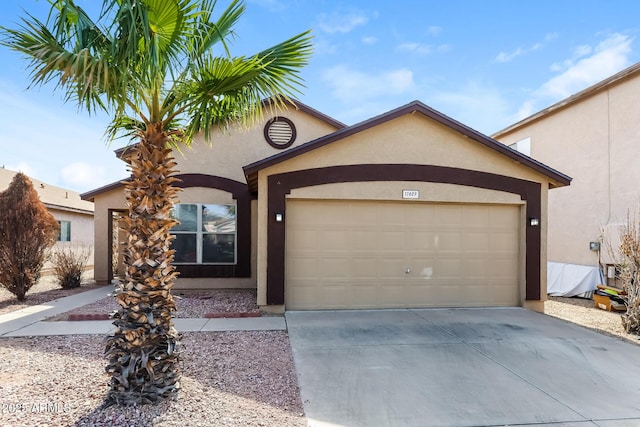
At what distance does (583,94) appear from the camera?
1242cm

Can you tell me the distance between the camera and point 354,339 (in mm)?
6586

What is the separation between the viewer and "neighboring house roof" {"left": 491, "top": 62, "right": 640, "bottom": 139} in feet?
35.9

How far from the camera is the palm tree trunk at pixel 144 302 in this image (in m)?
3.96

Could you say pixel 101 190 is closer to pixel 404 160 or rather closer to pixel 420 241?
pixel 404 160

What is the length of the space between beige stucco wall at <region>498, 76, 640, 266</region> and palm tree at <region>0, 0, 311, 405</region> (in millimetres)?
12030

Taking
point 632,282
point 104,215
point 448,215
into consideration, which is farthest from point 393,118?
point 104,215

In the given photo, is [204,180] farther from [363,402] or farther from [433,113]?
[363,402]

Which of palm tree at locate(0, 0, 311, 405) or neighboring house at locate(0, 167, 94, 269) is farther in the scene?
neighboring house at locate(0, 167, 94, 269)

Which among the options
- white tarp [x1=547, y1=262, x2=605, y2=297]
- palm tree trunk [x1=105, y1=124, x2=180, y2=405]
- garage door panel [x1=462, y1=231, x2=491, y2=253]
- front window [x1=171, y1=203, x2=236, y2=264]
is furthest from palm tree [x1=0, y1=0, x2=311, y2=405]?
white tarp [x1=547, y1=262, x2=605, y2=297]

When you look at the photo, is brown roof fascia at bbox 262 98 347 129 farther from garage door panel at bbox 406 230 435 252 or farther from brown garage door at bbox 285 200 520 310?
garage door panel at bbox 406 230 435 252

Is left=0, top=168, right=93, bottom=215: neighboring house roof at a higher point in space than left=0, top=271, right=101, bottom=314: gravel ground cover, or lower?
higher

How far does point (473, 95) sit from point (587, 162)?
455 centimetres

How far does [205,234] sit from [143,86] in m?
7.92

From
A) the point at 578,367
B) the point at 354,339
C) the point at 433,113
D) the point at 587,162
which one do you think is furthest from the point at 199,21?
the point at 587,162
